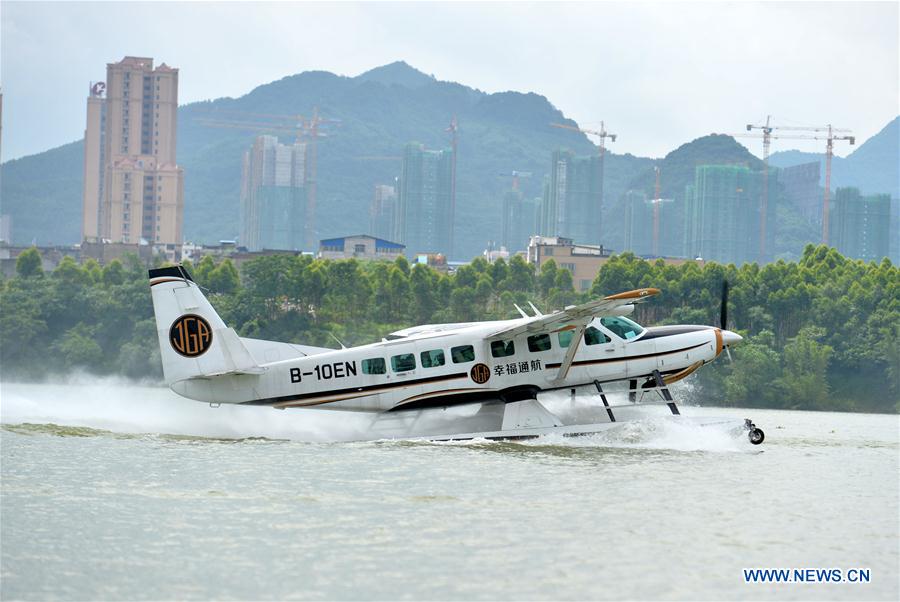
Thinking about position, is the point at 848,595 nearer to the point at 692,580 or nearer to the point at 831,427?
the point at 692,580

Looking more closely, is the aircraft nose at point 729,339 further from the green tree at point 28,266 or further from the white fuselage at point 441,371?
the green tree at point 28,266

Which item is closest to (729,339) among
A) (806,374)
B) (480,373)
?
(480,373)

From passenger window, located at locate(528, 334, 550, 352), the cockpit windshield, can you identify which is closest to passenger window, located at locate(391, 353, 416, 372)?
passenger window, located at locate(528, 334, 550, 352)

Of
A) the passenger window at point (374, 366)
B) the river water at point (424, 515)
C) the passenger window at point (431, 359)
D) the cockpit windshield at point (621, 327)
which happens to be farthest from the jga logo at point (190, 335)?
the cockpit windshield at point (621, 327)

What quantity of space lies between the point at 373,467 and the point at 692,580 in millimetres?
8428

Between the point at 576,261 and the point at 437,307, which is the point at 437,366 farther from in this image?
the point at 576,261

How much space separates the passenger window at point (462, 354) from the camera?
23766 mm

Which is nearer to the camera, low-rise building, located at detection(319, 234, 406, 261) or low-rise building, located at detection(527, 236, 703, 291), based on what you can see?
low-rise building, located at detection(527, 236, 703, 291)

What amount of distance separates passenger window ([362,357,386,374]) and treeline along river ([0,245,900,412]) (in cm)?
4615

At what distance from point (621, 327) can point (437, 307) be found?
180 ft

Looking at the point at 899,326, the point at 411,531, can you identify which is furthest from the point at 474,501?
the point at 899,326

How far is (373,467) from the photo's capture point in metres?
20.1

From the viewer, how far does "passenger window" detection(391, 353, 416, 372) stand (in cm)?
2356

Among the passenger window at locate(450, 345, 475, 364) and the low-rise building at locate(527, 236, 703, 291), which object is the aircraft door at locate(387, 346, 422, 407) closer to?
the passenger window at locate(450, 345, 475, 364)
